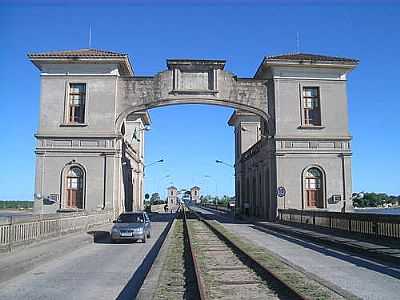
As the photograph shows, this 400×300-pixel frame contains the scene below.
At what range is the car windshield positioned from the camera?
2391 cm

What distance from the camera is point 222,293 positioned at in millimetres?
9680

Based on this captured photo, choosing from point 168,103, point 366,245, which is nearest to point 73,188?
point 168,103

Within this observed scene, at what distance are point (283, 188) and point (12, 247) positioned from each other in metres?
26.0

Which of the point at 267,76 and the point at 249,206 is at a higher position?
the point at 267,76

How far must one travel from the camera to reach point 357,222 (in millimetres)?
22469

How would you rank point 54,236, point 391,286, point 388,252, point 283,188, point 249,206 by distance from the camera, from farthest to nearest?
point 249,206 → point 283,188 → point 54,236 → point 388,252 → point 391,286

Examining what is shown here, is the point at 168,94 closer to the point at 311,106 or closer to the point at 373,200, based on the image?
the point at 311,106

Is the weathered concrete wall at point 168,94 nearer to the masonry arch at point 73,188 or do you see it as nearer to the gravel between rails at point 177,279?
the masonry arch at point 73,188

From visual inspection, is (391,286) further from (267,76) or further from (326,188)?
(267,76)

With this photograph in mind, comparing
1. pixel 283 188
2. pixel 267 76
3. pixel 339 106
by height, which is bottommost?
pixel 283 188

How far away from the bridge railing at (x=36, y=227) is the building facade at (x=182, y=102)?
10.3 meters

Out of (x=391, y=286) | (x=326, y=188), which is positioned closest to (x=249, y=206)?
(x=326, y=188)

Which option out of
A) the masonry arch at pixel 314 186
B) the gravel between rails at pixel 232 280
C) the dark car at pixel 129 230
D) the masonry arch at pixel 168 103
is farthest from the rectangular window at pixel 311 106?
the gravel between rails at pixel 232 280

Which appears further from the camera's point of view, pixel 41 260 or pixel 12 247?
pixel 12 247
